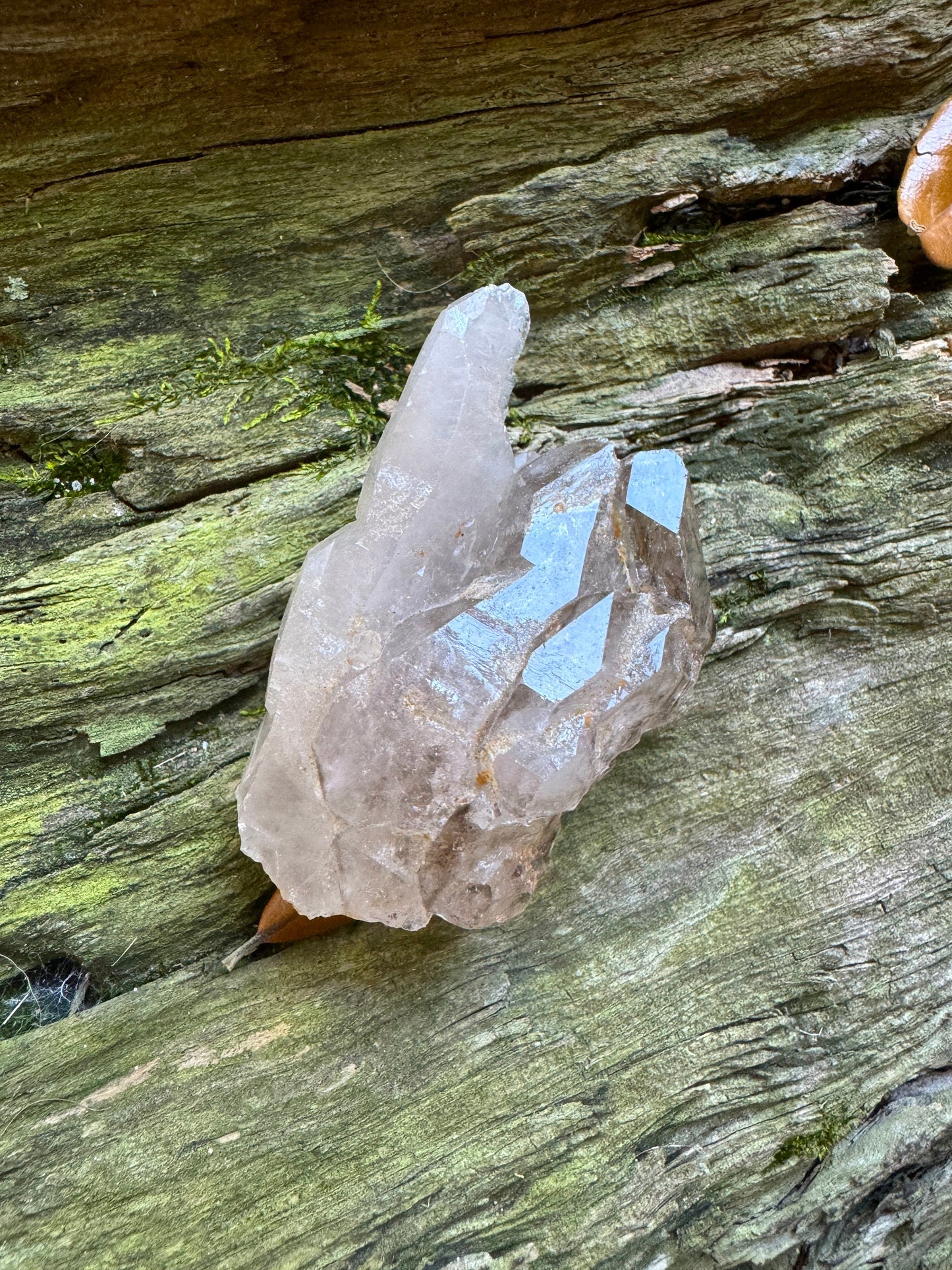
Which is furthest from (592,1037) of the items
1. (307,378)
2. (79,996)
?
(307,378)

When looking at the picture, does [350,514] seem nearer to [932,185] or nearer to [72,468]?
[72,468]

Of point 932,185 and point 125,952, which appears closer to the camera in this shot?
point 125,952

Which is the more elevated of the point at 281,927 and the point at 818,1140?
the point at 281,927

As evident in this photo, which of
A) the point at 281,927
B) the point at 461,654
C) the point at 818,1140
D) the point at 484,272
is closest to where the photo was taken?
the point at 461,654

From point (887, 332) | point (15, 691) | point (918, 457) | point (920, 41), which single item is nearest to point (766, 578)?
point (918, 457)

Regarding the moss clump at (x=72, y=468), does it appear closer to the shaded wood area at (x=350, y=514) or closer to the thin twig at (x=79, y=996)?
the shaded wood area at (x=350, y=514)

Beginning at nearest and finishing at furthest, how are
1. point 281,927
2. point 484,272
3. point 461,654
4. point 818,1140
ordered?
point 461,654 → point 281,927 → point 818,1140 → point 484,272

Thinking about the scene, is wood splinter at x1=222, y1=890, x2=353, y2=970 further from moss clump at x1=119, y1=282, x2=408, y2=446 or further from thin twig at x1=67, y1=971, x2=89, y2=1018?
moss clump at x1=119, y1=282, x2=408, y2=446

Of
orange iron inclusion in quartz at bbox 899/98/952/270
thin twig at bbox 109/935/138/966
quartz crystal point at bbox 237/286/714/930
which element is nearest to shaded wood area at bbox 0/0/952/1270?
thin twig at bbox 109/935/138/966
